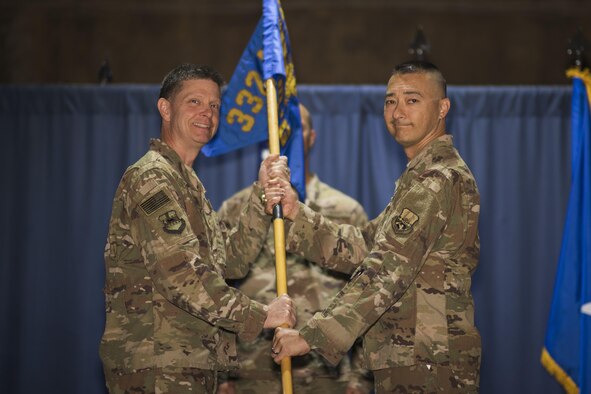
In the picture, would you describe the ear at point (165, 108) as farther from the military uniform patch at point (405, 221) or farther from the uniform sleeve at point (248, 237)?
the military uniform patch at point (405, 221)

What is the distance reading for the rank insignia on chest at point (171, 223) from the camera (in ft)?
8.87

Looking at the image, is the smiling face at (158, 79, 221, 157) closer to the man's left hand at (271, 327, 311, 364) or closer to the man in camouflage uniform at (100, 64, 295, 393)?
the man in camouflage uniform at (100, 64, 295, 393)

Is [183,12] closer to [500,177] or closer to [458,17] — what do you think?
[458,17]

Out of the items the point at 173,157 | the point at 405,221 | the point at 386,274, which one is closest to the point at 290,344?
the point at 386,274

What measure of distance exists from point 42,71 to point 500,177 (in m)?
3.80

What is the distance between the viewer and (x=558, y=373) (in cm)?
417

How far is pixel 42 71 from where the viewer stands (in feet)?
21.0

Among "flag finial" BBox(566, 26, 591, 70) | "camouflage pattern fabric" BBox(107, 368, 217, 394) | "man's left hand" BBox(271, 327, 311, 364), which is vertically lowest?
"camouflage pattern fabric" BBox(107, 368, 217, 394)

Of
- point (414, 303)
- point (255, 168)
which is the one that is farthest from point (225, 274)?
point (255, 168)

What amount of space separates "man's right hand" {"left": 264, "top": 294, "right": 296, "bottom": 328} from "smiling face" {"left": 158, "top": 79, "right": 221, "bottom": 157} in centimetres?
68

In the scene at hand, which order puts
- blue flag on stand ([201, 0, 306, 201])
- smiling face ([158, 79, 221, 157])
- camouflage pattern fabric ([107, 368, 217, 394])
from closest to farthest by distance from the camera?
1. camouflage pattern fabric ([107, 368, 217, 394])
2. smiling face ([158, 79, 221, 157])
3. blue flag on stand ([201, 0, 306, 201])

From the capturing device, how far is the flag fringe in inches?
162

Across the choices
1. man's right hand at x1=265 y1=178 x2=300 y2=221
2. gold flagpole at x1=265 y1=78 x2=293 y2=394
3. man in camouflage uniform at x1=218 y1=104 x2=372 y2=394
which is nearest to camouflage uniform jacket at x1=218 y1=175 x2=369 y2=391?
man in camouflage uniform at x1=218 y1=104 x2=372 y2=394

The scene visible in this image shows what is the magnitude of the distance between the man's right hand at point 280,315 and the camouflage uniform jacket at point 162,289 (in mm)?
47
